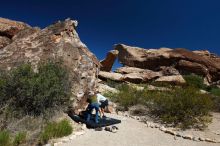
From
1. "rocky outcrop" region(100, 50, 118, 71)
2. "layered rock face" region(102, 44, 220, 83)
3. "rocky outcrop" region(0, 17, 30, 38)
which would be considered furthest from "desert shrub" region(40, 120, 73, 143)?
"rocky outcrop" region(100, 50, 118, 71)

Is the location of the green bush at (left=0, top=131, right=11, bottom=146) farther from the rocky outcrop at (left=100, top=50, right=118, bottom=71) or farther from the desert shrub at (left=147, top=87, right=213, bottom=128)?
the rocky outcrop at (left=100, top=50, right=118, bottom=71)

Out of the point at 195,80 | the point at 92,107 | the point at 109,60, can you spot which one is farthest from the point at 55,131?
the point at 109,60

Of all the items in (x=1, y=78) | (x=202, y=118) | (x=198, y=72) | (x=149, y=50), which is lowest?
(x=202, y=118)

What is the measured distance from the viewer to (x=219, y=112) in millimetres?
13727

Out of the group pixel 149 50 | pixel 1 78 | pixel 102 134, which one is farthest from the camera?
pixel 149 50

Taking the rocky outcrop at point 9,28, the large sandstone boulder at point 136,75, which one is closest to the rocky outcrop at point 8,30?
the rocky outcrop at point 9,28

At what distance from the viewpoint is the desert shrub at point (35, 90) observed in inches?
360

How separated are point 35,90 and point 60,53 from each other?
2.41 metres

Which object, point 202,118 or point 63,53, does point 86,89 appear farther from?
point 202,118

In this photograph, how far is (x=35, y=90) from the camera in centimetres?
920

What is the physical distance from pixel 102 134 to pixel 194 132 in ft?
10.3

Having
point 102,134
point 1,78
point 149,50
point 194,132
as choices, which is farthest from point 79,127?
point 149,50

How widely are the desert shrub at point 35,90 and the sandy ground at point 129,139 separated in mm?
1597

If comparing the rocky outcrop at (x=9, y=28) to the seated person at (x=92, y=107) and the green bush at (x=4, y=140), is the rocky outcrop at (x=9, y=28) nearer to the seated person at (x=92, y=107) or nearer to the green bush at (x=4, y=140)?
the seated person at (x=92, y=107)
